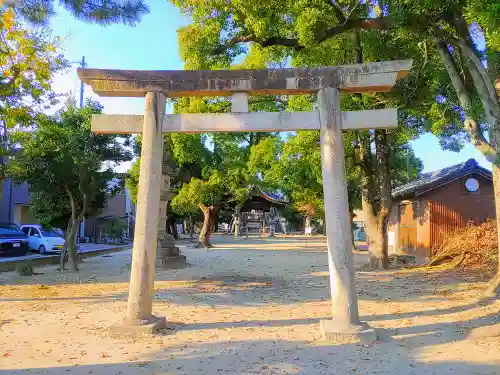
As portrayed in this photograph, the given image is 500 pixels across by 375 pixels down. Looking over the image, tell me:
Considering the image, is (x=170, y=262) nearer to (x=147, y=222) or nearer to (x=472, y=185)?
(x=147, y=222)

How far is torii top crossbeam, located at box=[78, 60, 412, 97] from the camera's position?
7.32 m

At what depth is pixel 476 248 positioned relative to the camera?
1424 centimetres

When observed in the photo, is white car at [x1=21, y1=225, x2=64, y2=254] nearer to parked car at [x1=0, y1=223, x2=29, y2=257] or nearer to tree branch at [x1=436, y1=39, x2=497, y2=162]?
parked car at [x1=0, y1=223, x2=29, y2=257]

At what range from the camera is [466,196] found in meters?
20.4

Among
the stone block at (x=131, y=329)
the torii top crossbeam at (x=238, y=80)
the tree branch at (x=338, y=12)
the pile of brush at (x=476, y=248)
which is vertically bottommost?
the stone block at (x=131, y=329)

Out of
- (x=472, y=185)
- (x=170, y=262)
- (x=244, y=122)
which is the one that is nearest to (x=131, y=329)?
(x=244, y=122)

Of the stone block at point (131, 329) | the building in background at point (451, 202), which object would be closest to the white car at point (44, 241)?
the stone block at point (131, 329)

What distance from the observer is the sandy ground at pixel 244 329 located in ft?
18.4

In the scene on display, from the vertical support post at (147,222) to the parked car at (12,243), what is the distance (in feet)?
49.2

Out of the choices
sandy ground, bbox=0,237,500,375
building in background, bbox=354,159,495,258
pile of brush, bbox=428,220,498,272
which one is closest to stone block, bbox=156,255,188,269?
sandy ground, bbox=0,237,500,375

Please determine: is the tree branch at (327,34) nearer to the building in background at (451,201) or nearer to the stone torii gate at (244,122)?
the stone torii gate at (244,122)

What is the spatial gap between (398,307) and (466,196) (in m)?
13.4

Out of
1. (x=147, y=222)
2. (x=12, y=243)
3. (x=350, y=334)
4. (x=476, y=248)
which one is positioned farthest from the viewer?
(x=12, y=243)

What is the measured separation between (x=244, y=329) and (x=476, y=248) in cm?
1003
